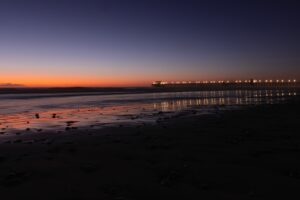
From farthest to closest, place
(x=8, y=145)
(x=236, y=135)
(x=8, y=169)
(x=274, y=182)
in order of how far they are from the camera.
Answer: (x=236, y=135) < (x=8, y=145) < (x=8, y=169) < (x=274, y=182)

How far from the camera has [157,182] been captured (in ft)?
21.1

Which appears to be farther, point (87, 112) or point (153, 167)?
point (87, 112)

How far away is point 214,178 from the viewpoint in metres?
6.59

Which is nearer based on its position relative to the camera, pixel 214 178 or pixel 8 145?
pixel 214 178

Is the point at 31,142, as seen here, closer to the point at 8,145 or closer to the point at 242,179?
the point at 8,145

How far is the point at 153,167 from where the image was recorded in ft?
25.2

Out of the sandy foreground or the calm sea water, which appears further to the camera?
the calm sea water

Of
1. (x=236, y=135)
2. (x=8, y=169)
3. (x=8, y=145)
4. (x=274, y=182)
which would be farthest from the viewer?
(x=236, y=135)

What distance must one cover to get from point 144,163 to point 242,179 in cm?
277

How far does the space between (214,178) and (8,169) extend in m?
5.44

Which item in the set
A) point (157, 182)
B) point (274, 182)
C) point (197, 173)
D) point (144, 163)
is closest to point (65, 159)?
point (144, 163)

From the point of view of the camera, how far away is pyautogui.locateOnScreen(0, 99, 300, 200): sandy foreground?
5.89 m

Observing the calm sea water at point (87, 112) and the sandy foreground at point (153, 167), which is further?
the calm sea water at point (87, 112)

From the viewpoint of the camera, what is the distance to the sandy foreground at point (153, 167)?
232 inches
